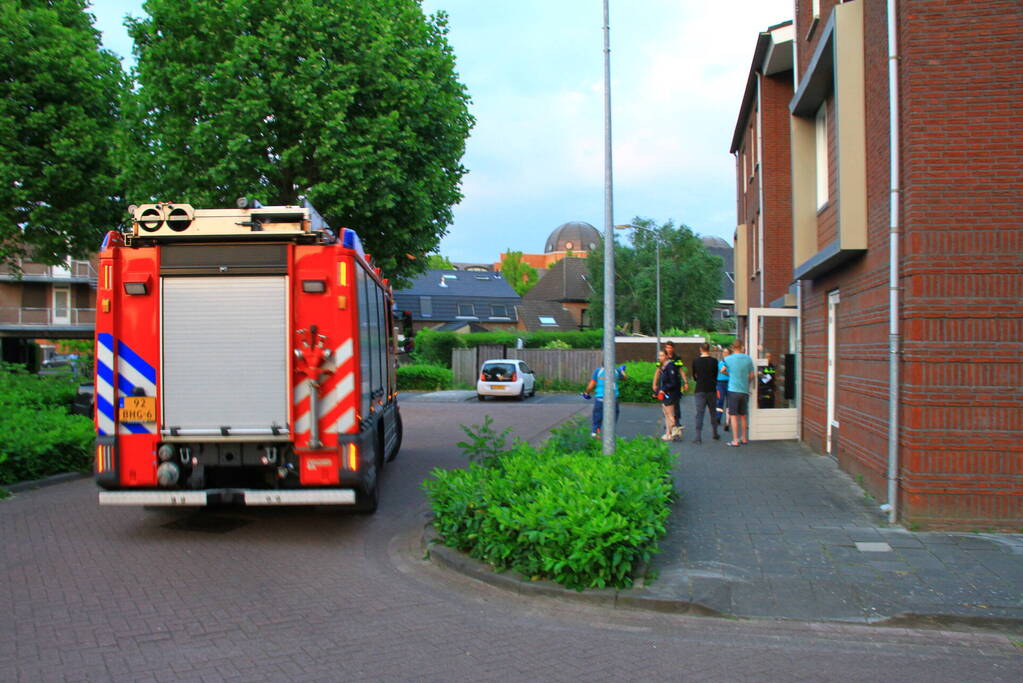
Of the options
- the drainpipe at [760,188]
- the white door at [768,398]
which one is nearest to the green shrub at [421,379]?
the drainpipe at [760,188]

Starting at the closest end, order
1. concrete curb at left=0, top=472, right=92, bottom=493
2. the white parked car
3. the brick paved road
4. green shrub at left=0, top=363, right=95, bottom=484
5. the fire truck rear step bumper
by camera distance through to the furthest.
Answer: the brick paved road
the fire truck rear step bumper
concrete curb at left=0, top=472, right=92, bottom=493
green shrub at left=0, top=363, right=95, bottom=484
the white parked car

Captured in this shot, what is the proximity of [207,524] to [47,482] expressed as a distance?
3776mm

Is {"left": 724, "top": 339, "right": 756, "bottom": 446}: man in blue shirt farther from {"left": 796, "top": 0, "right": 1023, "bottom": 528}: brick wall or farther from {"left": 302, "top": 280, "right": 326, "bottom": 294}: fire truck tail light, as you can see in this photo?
{"left": 302, "top": 280, "right": 326, "bottom": 294}: fire truck tail light

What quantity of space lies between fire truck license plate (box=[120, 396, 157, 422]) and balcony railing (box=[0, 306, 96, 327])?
36.0 meters

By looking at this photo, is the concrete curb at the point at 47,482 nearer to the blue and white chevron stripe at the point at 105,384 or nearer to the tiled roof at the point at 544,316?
the blue and white chevron stripe at the point at 105,384

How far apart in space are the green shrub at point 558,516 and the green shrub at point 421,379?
2644 cm

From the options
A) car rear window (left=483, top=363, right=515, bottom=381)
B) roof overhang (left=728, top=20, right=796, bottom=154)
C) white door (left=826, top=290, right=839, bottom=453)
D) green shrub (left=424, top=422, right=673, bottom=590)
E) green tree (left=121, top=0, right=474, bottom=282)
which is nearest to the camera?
green shrub (left=424, top=422, right=673, bottom=590)

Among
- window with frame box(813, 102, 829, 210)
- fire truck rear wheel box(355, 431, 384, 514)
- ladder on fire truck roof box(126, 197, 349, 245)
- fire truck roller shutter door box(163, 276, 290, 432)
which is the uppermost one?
window with frame box(813, 102, 829, 210)

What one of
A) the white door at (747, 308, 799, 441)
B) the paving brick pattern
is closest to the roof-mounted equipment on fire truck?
the paving brick pattern

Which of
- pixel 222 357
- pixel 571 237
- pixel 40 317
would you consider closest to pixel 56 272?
pixel 40 317

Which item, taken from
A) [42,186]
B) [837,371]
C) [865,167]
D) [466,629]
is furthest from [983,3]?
[42,186]

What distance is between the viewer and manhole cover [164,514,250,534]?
8031 millimetres

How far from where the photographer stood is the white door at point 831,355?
11196mm

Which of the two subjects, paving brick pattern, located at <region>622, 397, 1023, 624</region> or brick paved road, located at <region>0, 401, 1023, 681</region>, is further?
paving brick pattern, located at <region>622, 397, 1023, 624</region>
